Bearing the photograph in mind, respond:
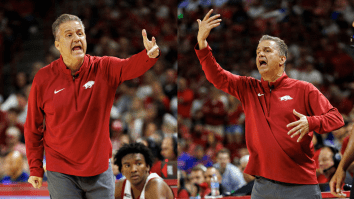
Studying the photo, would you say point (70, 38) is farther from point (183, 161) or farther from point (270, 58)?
point (183, 161)

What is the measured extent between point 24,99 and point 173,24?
3.28 meters

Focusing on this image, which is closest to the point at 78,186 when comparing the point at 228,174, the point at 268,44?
the point at 268,44

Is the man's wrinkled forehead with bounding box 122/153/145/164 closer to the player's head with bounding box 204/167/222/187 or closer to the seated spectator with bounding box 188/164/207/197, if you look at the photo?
the seated spectator with bounding box 188/164/207/197

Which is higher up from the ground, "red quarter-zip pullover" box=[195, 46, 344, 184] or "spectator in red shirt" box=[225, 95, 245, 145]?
"spectator in red shirt" box=[225, 95, 245, 145]

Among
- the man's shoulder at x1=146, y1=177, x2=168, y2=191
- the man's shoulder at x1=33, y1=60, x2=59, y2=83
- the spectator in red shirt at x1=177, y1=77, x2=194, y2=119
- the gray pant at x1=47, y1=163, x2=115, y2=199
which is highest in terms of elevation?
the spectator in red shirt at x1=177, y1=77, x2=194, y2=119

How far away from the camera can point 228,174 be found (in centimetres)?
470

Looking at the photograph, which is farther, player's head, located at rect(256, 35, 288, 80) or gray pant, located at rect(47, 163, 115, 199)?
player's head, located at rect(256, 35, 288, 80)

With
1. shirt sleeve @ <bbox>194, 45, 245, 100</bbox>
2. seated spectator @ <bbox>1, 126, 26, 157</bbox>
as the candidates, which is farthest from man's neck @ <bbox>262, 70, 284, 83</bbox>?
seated spectator @ <bbox>1, 126, 26, 157</bbox>

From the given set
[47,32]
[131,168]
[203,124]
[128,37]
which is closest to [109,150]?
[131,168]

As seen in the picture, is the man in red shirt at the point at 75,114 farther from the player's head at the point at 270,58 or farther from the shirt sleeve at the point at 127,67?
the player's head at the point at 270,58

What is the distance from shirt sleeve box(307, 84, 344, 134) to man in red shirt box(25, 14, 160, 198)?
2.91 feet

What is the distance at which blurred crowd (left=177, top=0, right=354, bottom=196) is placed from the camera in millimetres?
6301

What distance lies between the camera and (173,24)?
7957 millimetres

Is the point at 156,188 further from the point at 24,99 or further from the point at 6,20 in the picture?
the point at 6,20
